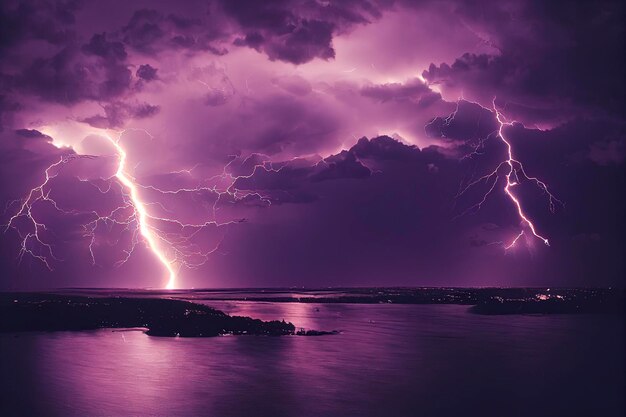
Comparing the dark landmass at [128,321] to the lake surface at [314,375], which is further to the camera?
the dark landmass at [128,321]

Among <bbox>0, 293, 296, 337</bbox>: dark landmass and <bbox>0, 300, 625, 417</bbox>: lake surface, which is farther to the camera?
<bbox>0, 293, 296, 337</bbox>: dark landmass

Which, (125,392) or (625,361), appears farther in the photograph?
(625,361)

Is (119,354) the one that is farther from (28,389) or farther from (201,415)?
(201,415)

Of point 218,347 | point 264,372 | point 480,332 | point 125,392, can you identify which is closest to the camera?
point 125,392

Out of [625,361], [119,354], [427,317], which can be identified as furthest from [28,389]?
[427,317]

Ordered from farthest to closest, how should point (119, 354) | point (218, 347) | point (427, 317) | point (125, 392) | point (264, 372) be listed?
point (427, 317) < point (218, 347) < point (119, 354) < point (264, 372) < point (125, 392)

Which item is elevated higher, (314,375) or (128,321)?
(128,321)

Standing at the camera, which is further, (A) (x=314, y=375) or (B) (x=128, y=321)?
(B) (x=128, y=321)

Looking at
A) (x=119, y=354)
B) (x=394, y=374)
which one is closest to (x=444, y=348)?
(x=394, y=374)
